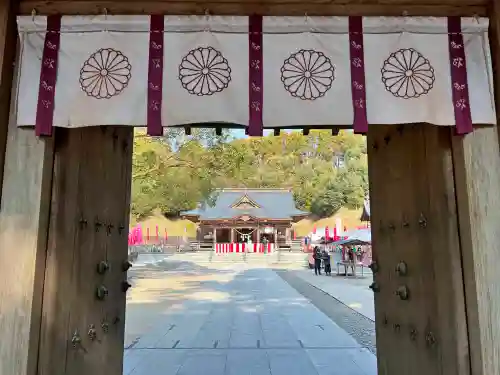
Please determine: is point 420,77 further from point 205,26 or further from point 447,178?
point 205,26

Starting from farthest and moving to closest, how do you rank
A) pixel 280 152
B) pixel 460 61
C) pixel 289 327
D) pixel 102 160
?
pixel 280 152 → pixel 289 327 → pixel 102 160 → pixel 460 61

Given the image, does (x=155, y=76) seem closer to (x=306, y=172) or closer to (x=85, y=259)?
(x=85, y=259)

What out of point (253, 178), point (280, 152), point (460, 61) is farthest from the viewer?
point (280, 152)

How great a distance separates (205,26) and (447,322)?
1.98 meters

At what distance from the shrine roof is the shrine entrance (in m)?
34.5

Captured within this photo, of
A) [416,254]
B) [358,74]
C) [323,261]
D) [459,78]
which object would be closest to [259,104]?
[358,74]

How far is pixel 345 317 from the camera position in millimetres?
7371

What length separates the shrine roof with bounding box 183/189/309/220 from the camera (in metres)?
37.1

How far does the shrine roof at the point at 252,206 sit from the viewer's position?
3714 centimetres

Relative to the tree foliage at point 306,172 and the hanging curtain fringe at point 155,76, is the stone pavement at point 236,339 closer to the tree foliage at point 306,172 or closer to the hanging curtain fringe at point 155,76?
the hanging curtain fringe at point 155,76

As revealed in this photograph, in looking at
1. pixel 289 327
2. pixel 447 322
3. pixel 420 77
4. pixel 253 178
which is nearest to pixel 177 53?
pixel 420 77

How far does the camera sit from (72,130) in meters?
2.29

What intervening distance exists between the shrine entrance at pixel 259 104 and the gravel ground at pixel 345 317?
3187 mm

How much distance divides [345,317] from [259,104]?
20.4ft
